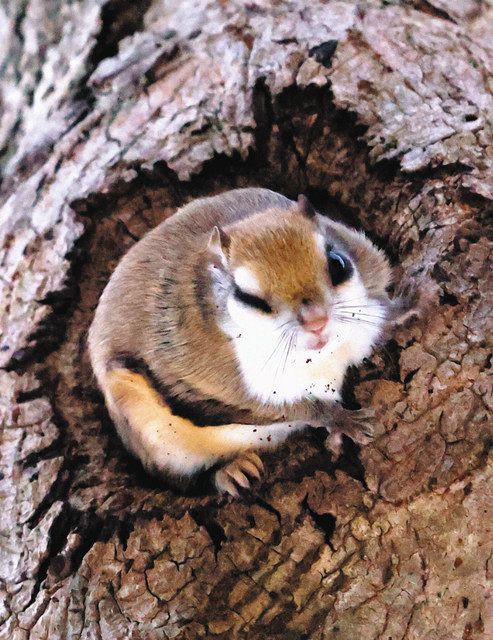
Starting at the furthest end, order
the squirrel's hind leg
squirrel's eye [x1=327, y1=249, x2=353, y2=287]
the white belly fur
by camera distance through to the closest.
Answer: the squirrel's hind leg
the white belly fur
squirrel's eye [x1=327, y1=249, x2=353, y2=287]

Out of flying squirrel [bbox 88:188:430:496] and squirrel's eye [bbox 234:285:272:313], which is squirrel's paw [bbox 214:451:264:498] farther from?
squirrel's eye [bbox 234:285:272:313]

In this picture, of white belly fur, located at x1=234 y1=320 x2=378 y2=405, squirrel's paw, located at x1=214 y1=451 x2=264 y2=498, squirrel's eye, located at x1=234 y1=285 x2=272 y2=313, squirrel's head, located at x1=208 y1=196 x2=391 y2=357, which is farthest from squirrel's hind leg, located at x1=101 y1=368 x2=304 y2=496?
squirrel's eye, located at x1=234 y1=285 x2=272 y2=313

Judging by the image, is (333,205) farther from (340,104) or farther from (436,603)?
(436,603)

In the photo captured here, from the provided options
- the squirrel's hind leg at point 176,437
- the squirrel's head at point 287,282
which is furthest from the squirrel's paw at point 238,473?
the squirrel's head at point 287,282

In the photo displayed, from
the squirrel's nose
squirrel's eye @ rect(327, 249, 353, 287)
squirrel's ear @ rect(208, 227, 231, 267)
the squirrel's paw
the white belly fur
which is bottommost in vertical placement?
the squirrel's paw

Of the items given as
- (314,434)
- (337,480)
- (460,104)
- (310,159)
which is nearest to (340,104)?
(310,159)

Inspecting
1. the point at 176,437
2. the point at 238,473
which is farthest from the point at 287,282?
the point at 176,437
